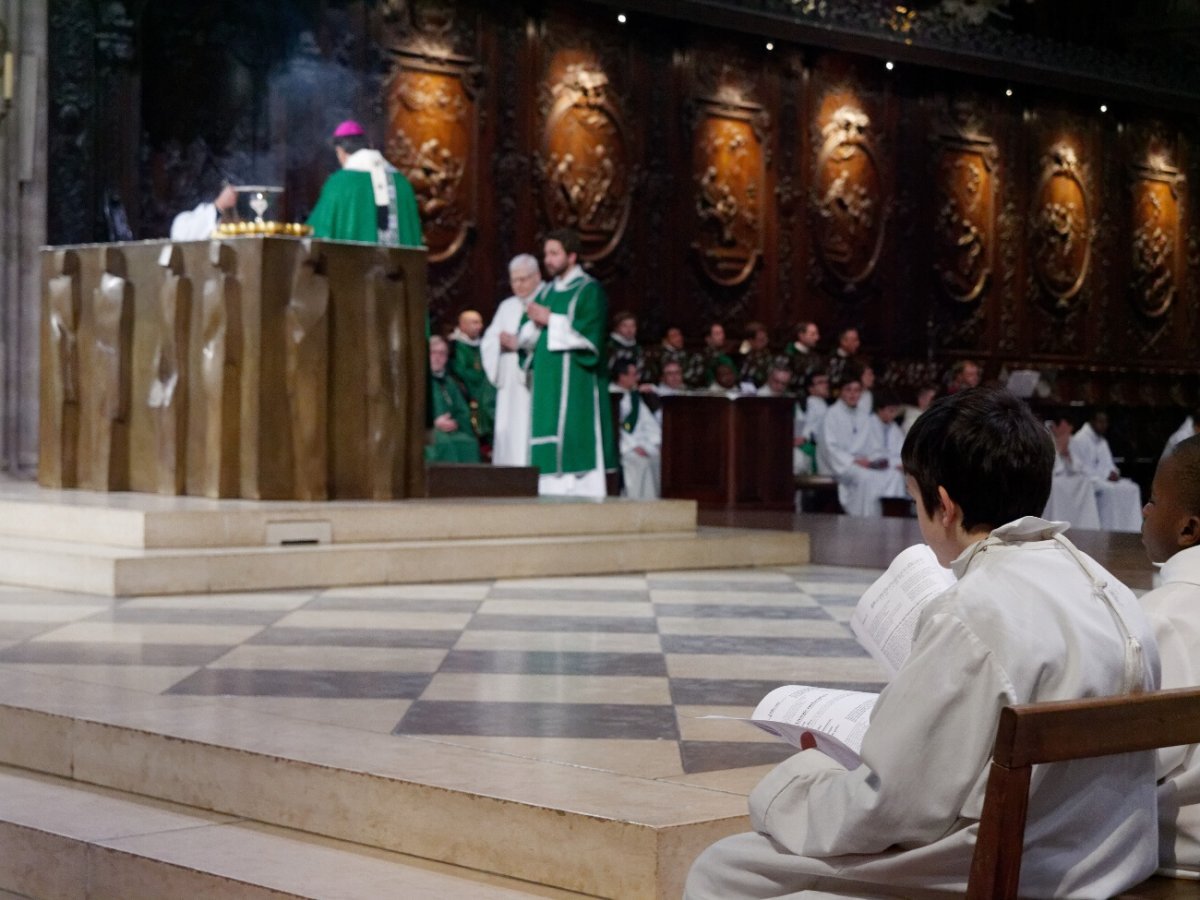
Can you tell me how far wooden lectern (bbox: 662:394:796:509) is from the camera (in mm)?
13383

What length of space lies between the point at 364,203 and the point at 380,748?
7020 millimetres

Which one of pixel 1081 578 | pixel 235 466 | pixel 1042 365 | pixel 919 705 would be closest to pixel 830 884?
pixel 919 705

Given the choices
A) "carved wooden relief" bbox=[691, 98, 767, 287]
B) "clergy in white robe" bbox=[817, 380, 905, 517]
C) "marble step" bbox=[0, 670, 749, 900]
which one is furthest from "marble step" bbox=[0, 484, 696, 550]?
"carved wooden relief" bbox=[691, 98, 767, 287]

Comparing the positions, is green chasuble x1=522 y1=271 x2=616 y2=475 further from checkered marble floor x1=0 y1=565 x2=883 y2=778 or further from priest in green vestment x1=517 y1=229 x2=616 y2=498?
checkered marble floor x1=0 y1=565 x2=883 y2=778

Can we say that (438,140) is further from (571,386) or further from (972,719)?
(972,719)

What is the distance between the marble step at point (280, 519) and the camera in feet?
23.2

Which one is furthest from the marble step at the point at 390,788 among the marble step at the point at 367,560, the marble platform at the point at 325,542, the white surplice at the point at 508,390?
the white surplice at the point at 508,390

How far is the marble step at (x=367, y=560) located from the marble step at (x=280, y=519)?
0.05 metres

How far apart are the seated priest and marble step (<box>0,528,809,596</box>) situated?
5.33 m

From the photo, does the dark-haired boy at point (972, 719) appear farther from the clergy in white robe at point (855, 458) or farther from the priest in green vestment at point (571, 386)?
the clergy in white robe at point (855, 458)

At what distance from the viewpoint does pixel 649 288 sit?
16.4 m

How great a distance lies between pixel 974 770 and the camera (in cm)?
202

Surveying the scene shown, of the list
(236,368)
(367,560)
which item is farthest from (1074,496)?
(367,560)

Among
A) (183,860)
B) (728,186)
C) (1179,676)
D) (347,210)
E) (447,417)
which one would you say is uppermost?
(728,186)
